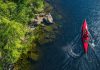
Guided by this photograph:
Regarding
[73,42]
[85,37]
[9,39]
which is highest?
[9,39]

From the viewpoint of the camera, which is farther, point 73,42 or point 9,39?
point 73,42

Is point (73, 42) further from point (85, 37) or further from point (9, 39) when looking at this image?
point (9, 39)

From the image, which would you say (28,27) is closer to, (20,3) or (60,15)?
(20,3)

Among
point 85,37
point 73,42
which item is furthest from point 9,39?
point 85,37

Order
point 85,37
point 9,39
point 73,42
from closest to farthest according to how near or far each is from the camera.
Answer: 1. point 9,39
2. point 85,37
3. point 73,42

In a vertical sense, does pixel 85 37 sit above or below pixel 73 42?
above

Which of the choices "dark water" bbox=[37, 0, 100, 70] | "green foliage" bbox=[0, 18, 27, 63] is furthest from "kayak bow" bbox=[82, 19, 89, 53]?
"green foliage" bbox=[0, 18, 27, 63]

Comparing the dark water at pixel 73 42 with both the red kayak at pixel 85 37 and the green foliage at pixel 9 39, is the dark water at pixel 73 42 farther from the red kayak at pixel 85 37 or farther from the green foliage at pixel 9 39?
the green foliage at pixel 9 39

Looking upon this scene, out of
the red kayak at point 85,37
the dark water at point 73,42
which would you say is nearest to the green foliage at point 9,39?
the dark water at point 73,42

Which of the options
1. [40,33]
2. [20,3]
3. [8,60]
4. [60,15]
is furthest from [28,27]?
[8,60]
